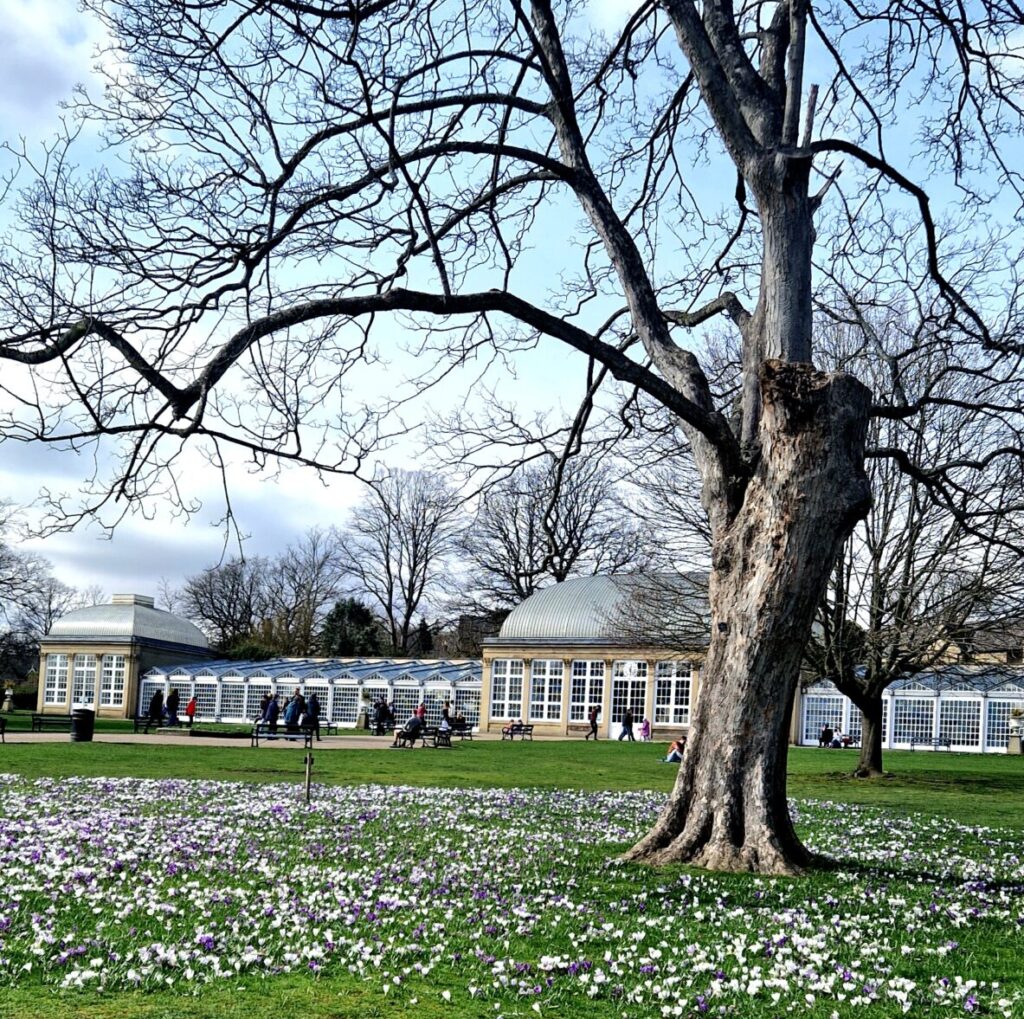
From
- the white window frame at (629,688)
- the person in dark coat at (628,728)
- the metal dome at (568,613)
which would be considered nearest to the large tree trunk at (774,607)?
the metal dome at (568,613)

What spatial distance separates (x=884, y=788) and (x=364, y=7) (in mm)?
21153

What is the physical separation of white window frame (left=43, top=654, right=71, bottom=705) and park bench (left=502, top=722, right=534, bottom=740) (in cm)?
2712

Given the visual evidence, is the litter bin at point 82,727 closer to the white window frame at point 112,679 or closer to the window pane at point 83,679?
the white window frame at point 112,679

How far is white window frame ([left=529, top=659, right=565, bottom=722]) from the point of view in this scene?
2239 inches

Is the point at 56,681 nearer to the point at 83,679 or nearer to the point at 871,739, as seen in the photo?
the point at 83,679

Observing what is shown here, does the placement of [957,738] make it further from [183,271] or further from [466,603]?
[183,271]

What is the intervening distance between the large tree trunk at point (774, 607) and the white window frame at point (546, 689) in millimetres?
45947

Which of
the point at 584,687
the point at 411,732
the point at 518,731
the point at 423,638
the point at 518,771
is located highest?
the point at 423,638

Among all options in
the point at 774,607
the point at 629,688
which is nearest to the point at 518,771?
the point at 774,607

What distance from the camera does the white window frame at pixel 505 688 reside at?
57625mm

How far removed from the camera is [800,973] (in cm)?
690

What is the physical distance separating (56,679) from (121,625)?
15.5ft

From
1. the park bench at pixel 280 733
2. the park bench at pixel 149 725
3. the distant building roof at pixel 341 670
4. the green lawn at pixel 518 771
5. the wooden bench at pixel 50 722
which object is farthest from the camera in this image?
the distant building roof at pixel 341 670

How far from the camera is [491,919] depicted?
26.5 feet
